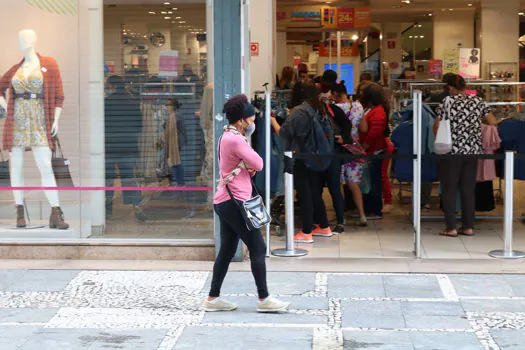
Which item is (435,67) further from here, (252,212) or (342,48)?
(252,212)

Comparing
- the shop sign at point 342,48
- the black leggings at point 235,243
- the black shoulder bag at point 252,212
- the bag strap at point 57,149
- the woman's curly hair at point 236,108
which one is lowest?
the black leggings at point 235,243

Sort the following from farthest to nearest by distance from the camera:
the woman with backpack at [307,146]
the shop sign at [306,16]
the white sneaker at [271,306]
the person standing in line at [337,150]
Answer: the shop sign at [306,16]
the person standing in line at [337,150]
the woman with backpack at [307,146]
the white sneaker at [271,306]

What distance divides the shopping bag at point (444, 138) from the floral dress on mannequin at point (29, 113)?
4.05 m

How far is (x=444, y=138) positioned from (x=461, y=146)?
31 cm

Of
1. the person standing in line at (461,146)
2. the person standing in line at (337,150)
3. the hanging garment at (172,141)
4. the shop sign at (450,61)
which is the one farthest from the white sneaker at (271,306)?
the shop sign at (450,61)

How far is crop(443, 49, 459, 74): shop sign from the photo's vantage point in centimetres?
2162

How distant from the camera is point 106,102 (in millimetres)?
8914

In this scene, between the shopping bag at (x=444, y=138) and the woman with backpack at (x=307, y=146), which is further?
the shopping bag at (x=444, y=138)

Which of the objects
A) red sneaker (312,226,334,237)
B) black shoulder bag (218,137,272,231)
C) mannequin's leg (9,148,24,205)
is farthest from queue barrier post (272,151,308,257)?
mannequin's leg (9,148,24,205)

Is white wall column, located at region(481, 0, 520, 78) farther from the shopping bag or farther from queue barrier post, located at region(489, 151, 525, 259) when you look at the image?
queue barrier post, located at region(489, 151, 525, 259)

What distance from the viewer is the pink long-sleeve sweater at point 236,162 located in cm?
665

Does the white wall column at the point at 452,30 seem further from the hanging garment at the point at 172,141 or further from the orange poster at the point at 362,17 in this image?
the hanging garment at the point at 172,141

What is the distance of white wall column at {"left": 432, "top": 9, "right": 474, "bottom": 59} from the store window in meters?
14.6

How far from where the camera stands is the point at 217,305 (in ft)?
22.8
